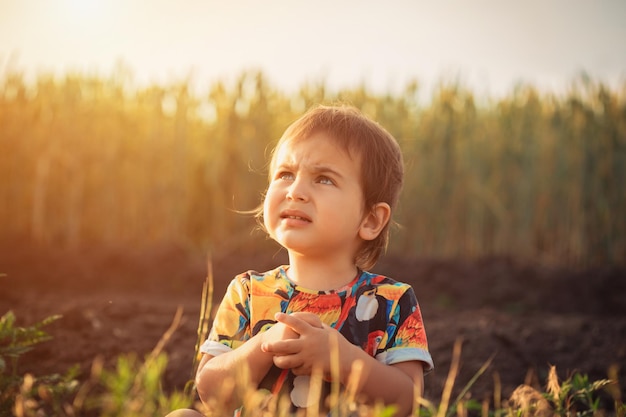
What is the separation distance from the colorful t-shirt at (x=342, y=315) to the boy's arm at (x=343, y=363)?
0.07m

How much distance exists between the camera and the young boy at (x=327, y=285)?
5.68 feet

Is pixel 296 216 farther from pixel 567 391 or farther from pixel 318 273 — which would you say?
pixel 567 391

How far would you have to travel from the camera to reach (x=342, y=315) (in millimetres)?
1838

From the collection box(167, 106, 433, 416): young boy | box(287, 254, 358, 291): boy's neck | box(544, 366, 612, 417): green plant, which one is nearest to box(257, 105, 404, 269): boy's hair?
box(167, 106, 433, 416): young boy

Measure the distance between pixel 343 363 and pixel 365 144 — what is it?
0.62 metres

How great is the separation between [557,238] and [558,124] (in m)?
1.32

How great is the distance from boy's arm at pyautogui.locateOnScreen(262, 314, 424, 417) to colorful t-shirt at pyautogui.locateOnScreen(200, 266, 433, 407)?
0.07 meters

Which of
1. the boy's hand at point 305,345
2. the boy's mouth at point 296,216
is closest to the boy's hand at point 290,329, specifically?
the boy's hand at point 305,345

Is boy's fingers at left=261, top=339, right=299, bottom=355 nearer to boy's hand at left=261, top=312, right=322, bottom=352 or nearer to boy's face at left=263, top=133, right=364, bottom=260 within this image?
boy's hand at left=261, top=312, right=322, bottom=352

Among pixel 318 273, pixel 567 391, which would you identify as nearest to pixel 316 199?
pixel 318 273

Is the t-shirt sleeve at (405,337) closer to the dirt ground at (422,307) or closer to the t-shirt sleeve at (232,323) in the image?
the t-shirt sleeve at (232,323)

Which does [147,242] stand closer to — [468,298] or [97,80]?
[97,80]

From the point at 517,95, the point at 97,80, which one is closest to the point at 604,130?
the point at 517,95

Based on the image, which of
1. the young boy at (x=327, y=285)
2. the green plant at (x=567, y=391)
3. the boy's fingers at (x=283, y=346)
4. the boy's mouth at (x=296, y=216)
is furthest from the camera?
the green plant at (x=567, y=391)
